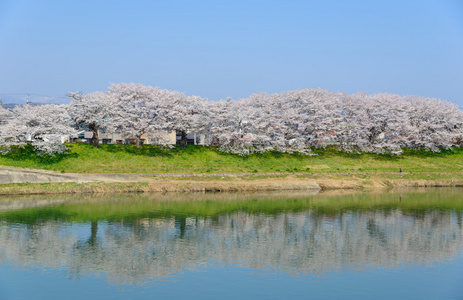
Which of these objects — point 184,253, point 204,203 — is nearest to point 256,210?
point 204,203

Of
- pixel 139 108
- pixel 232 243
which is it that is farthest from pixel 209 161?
pixel 232 243

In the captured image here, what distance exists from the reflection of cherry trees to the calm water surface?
0.07 m

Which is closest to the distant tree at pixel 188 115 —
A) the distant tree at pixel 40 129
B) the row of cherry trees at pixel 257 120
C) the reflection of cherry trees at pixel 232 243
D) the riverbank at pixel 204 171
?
the row of cherry trees at pixel 257 120

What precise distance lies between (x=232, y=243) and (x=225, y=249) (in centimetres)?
169

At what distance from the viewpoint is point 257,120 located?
3273 inches

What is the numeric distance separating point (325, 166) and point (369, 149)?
49.9 feet

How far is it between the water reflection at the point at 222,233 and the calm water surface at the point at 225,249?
0.26 ft

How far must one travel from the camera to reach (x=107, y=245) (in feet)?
102

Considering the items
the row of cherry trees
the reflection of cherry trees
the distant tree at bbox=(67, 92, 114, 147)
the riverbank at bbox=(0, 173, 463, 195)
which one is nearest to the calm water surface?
the reflection of cherry trees

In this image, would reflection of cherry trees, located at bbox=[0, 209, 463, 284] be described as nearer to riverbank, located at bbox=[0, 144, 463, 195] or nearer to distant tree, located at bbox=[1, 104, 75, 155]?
riverbank, located at bbox=[0, 144, 463, 195]

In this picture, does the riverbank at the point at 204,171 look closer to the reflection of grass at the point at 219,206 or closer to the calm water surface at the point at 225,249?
the reflection of grass at the point at 219,206

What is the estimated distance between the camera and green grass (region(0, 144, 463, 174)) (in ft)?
213

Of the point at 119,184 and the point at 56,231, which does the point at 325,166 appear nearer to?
the point at 119,184

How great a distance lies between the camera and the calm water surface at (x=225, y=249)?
76.1 feet
